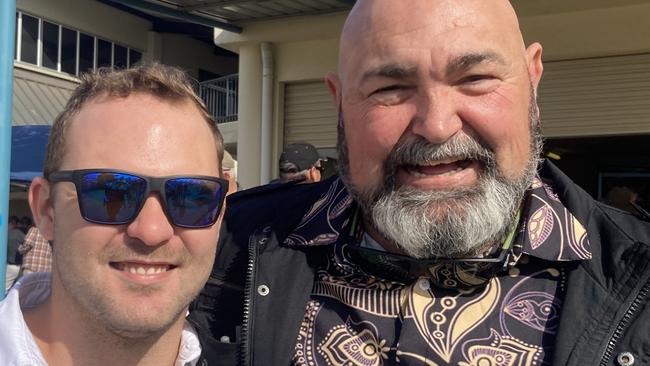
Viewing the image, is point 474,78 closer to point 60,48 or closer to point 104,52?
point 60,48

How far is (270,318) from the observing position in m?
1.77

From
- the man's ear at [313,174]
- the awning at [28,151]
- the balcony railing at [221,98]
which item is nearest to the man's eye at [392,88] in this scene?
the man's ear at [313,174]

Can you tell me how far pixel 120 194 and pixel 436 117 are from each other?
749mm

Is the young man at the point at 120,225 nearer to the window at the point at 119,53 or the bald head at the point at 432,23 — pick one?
the bald head at the point at 432,23

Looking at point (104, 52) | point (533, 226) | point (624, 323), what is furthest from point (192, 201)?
point (104, 52)

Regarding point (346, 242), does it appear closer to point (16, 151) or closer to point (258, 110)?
point (258, 110)

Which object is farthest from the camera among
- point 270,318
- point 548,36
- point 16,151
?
point 16,151

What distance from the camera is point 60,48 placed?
52.4 feet

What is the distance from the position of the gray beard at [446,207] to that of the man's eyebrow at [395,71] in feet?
0.54

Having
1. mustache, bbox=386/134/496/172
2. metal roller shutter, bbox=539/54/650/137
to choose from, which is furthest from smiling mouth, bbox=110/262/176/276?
metal roller shutter, bbox=539/54/650/137

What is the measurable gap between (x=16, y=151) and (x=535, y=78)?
6.61m

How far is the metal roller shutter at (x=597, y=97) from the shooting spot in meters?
5.90

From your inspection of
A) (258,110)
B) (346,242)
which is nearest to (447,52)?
(346,242)

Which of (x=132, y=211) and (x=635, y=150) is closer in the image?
(x=132, y=211)
